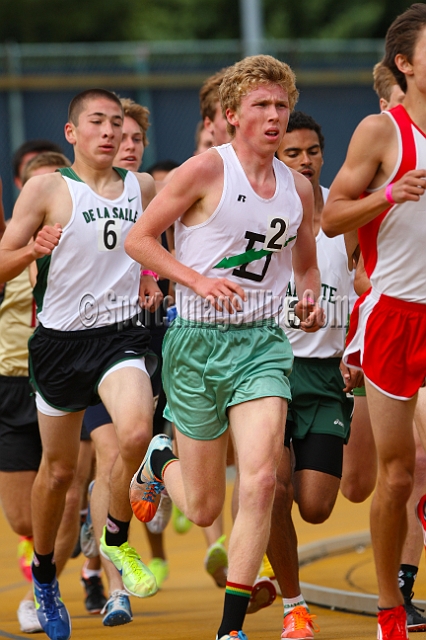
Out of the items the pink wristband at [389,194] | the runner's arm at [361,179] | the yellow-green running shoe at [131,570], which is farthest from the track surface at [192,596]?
the pink wristband at [389,194]

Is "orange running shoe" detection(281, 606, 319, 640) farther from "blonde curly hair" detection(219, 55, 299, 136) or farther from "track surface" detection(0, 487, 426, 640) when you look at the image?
"blonde curly hair" detection(219, 55, 299, 136)

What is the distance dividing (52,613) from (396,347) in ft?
8.93

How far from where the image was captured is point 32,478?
759 cm

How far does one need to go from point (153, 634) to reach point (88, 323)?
1.81m

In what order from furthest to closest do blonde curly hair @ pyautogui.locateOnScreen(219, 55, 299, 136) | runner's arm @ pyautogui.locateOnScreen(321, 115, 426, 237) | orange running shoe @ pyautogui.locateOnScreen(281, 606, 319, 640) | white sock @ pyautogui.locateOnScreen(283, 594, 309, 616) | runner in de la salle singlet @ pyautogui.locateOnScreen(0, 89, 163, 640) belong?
runner in de la salle singlet @ pyautogui.locateOnScreen(0, 89, 163, 640) < white sock @ pyautogui.locateOnScreen(283, 594, 309, 616) < orange running shoe @ pyautogui.locateOnScreen(281, 606, 319, 640) < blonde curly hair @ pyautogui.locateOnScreen(219, 55, 299, 136) < runner's arm @ pyautogui.locateOnScreen(321, 115, 426, 237)

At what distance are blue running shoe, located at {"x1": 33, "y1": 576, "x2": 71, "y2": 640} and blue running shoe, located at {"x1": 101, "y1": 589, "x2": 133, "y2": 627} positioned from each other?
23 cm

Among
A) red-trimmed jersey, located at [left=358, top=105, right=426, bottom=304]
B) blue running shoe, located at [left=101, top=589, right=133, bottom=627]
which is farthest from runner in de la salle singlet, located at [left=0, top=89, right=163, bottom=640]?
red-trimmed jersey, located at [left=358, top=105, right=426, bottom=304]

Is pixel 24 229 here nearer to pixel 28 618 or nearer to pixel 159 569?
pixel 28 618

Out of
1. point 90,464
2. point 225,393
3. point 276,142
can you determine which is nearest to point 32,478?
point 90,464

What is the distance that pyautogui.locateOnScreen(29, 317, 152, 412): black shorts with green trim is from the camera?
246 inches

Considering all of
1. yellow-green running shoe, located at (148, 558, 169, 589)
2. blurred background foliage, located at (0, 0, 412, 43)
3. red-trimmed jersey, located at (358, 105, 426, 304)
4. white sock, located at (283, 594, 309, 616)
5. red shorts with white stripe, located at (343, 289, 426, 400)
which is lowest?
yellow-green running shoe, located at (148, 558, 169, 589)

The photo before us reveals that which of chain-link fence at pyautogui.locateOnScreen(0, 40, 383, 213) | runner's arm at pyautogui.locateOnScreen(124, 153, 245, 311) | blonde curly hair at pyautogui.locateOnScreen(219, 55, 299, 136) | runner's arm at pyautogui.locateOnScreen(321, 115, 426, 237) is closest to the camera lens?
runner's arm at pyautogui.locateOnScreen(321, 115, 426, 237)

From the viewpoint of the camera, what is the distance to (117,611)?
6.38 metres

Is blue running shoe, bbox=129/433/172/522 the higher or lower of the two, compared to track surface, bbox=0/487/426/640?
higher
